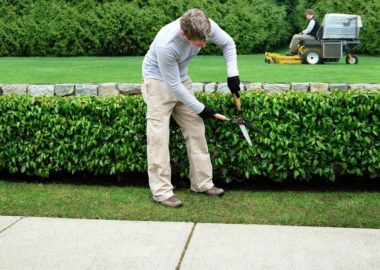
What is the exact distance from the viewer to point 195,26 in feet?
14.3

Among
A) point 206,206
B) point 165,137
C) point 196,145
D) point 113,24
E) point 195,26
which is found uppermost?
point 195,26

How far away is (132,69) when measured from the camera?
11.1 m

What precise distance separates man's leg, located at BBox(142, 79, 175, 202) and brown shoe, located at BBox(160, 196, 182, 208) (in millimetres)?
35

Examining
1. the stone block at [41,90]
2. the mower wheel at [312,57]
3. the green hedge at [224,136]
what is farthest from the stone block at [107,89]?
the mower wheel at [312,57]

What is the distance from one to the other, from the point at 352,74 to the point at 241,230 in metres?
6.20

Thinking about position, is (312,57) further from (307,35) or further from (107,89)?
(107,89)

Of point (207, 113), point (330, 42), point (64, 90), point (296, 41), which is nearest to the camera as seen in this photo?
point (207, 113)

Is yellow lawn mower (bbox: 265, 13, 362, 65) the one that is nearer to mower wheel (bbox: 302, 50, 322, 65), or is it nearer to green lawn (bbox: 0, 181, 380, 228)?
mower wheel (bbox: 302, 50, 322, 65)

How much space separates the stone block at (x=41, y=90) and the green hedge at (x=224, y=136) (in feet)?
5.70

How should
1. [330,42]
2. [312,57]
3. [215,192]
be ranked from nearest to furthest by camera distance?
1. [215,192]
2. [330,42]
3. [312,57]

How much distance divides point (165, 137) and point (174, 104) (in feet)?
0.91

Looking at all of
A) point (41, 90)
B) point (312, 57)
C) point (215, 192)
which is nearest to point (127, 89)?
point (41, 90)

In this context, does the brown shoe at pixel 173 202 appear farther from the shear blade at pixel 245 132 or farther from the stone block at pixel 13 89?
the stone block at pixel 13 89

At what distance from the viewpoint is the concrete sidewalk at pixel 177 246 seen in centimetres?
359
